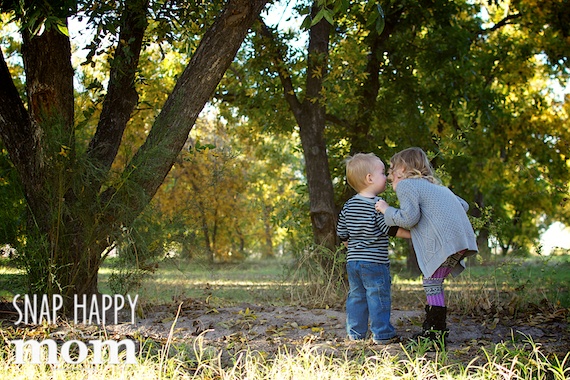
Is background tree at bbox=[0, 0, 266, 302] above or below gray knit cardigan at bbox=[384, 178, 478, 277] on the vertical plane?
above

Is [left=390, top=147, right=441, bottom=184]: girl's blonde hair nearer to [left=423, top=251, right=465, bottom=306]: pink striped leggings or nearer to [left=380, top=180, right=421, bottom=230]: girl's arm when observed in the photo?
[left=380, top=180, right=421, bottom=230]: girl's arm

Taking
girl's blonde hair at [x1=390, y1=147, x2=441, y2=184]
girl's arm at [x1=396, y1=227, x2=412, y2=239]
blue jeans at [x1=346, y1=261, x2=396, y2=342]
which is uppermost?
girl's blonde hair at [x1=390, y1=147, x2=441, y2=184]

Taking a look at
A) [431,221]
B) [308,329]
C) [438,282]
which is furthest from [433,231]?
[308,329]

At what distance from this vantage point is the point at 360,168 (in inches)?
197

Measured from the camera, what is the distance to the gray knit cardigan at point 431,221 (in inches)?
182

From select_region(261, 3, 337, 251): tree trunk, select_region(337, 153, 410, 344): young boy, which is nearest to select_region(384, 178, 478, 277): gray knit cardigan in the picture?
select_region(337, 153, 410, 344): young boy

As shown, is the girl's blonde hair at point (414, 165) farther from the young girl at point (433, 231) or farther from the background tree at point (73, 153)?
the background tree at point (73, 153)

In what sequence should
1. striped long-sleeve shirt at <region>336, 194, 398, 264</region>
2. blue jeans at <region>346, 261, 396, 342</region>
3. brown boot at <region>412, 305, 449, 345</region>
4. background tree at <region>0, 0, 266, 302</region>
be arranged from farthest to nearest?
background tree at <region>0, 0, 266, 302</region> → striped long-sleeve shirt at <region>336, 194, 398, 264</region> → blue jeans at <region>346, 261, 396, 342</region> → brown boot at <region>412, 305, 449, 345</region>

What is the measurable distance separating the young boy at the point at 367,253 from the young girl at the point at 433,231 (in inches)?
8.2

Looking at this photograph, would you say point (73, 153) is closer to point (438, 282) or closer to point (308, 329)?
point (308, 329)

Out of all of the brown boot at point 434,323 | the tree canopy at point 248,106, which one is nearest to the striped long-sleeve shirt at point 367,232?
the brown boot at point 434,323

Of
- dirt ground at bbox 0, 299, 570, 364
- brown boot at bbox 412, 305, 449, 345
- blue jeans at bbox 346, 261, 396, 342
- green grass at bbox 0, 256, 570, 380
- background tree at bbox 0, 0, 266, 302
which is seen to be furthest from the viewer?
background tree at bbox 0, 0, 266, 302

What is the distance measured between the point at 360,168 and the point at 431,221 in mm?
685

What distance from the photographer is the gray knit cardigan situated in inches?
182
